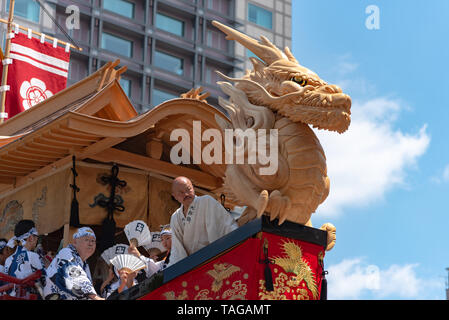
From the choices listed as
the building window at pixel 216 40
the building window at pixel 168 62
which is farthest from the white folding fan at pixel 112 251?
the building window at pixel 216 40

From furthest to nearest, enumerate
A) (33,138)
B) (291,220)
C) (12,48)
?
(12,48) → (33,138) → (291,220)

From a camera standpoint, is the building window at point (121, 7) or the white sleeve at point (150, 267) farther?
the building window at point (121, 7)

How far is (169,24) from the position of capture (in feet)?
134

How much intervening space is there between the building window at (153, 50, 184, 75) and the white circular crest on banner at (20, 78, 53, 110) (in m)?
26.5

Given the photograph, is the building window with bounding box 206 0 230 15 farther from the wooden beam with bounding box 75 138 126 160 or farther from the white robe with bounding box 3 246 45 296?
the white robe with bounding box 3 246 45 296

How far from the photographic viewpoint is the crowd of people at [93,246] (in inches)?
219

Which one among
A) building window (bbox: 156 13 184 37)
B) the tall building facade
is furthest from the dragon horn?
building window (bbox: 156 13 184 37)

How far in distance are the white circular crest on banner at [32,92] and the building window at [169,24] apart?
27.6 meters

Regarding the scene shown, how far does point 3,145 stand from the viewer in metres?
8.70

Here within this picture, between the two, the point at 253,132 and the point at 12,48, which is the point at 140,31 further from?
the point at 253,132

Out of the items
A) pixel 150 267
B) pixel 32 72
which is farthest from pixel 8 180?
pixel 32 72

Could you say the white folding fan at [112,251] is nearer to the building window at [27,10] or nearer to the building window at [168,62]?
the building window at [27,10]

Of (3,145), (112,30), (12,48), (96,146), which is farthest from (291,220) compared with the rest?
(112,30)

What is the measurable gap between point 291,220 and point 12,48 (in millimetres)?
9413
